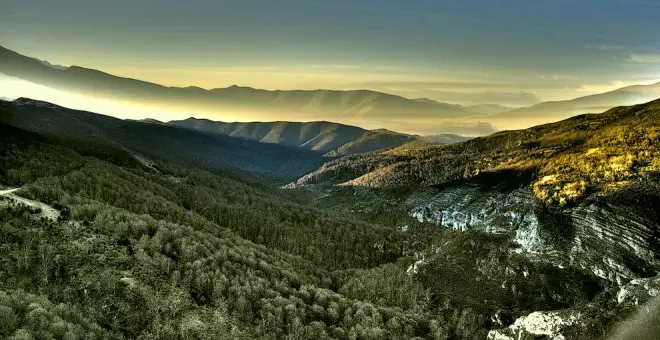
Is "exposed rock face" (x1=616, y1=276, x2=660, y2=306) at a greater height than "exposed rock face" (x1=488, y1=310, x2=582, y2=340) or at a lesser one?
greater

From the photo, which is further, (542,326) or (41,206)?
(542,326)

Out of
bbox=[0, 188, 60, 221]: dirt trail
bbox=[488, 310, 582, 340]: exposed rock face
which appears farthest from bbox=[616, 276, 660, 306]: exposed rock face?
bbox=[0, 188, 60, 221]: dirt trail

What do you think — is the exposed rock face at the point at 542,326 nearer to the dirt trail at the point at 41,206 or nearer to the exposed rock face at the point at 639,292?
the exposed rock face at the point at 639,292

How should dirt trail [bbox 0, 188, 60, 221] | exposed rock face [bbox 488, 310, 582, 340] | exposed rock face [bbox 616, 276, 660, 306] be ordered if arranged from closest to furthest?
dirt trail [bbox 0, 188, 60, 221] < exposed rock face [bbox 488, 310, 582, 340] < exposed rock face [bbox 616, 276, 660, 306]

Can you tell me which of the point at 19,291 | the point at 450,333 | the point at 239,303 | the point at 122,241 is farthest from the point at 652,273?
the point at 19,291

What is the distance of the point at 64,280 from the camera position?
132625 millimetres

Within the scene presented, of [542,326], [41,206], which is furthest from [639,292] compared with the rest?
[41,206]

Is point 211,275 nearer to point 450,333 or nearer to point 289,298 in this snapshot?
point 289,298

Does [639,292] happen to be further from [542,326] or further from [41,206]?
[41,206]

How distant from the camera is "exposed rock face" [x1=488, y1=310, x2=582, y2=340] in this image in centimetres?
16150

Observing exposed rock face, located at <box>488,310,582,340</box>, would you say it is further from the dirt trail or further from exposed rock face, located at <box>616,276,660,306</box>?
the dirt trail

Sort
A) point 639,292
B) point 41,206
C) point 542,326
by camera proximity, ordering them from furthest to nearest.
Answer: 1. point 542,326
2. point 639,292
3. point 41,206

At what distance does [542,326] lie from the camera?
16688cm

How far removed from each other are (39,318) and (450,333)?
14848cm
